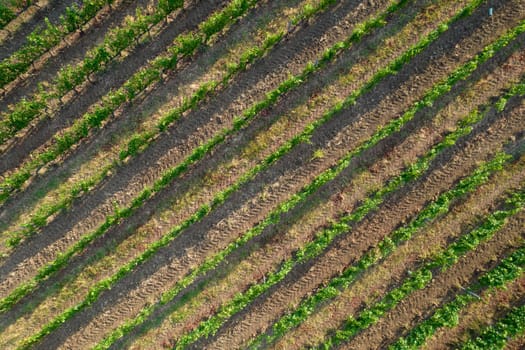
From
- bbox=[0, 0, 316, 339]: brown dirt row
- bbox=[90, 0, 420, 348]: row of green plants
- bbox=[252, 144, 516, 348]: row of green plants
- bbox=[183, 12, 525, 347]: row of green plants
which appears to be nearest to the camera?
bbox=[183, 12, 525, 347]: row of green plants

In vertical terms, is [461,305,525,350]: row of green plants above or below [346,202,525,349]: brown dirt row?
below

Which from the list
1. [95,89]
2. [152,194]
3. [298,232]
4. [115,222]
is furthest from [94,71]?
[298,232]

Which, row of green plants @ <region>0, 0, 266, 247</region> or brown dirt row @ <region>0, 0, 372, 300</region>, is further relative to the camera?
brown dirt row @ <region>0, 0, 372, 300</region>

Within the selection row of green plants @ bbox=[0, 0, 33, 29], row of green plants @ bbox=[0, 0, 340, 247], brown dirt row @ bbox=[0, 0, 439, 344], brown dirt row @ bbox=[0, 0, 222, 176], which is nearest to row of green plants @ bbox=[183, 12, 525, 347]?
brown dirt row @ bbox=[0, 0, 439, 344]

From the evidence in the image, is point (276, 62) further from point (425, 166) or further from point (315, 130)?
point (425, 166)

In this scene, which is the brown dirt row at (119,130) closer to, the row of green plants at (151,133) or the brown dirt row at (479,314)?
the row of green plants at (151,133)

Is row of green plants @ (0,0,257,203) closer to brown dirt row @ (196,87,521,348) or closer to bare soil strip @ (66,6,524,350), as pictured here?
bare soil strip @ (66,6,524,350)
